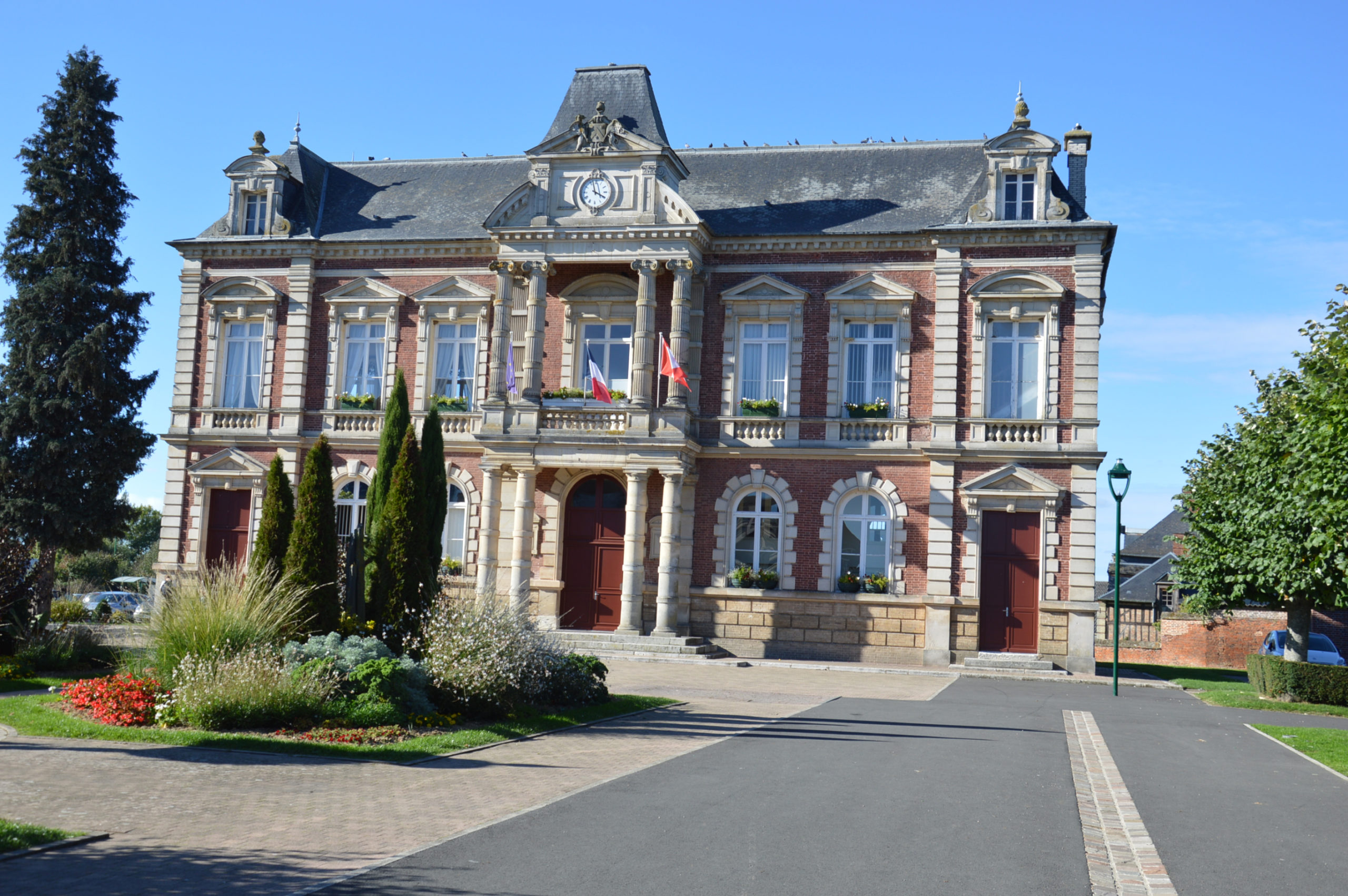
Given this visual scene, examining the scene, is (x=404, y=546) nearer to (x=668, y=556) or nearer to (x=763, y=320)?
(x=668, y=556)

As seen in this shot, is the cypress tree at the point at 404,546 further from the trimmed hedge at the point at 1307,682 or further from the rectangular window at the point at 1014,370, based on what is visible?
the trimmed hedge at the point at 1307,682

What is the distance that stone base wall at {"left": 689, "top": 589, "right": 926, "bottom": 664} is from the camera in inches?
1080

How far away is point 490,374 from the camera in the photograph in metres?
29.0

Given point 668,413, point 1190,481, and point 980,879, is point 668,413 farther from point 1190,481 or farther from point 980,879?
point 980,879

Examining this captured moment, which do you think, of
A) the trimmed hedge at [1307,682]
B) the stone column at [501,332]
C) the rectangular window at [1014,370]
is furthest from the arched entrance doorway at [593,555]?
the trimmed hedge at [1307,682]

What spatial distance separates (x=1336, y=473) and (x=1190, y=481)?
14.3 m

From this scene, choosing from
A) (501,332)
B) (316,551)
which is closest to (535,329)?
(501,332)

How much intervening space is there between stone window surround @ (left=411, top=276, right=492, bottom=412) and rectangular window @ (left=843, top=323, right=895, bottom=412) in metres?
9.34

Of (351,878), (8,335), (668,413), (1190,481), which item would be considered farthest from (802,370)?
(351,878)

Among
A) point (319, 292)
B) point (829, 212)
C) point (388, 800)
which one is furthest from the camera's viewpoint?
point (319, 292)

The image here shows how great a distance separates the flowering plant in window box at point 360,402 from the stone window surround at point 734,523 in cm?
952

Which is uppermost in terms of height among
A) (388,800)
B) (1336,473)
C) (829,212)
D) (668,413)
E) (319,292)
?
(829,212)

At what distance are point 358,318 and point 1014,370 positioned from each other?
668 inches

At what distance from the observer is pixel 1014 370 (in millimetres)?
27578
